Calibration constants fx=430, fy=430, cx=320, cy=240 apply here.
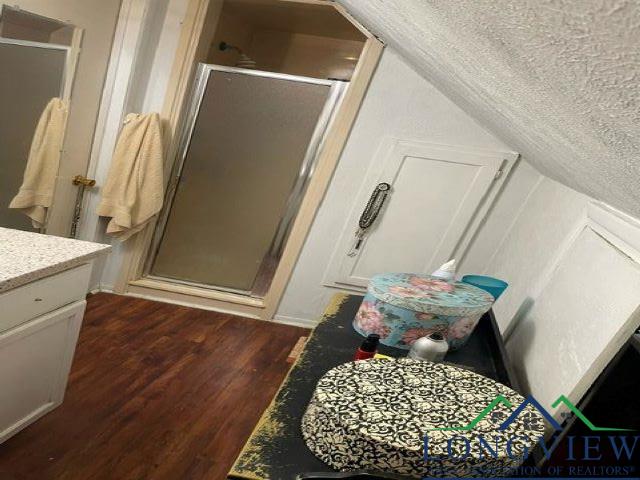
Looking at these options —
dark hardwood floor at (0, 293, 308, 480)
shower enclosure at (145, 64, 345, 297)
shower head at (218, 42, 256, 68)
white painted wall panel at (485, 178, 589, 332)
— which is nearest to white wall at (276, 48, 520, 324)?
shower enclosure at (145, 64, 345, 297)

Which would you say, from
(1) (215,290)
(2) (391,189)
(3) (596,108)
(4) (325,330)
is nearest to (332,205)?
(2) (391,189)

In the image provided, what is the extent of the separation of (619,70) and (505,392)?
76 cm

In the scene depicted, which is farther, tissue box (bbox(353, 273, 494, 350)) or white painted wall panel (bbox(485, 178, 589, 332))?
white painted wall panel (bbox(485, 178, 589, 332))

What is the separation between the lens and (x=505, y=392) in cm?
87

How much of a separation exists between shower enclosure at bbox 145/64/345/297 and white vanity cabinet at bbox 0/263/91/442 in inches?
54.6

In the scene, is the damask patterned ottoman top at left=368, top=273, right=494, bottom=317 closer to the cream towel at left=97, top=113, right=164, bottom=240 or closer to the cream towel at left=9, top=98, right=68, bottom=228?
the cream towel at left=97, top=113, right=164, bottom=240

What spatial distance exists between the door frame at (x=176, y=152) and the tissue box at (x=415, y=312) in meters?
1.52

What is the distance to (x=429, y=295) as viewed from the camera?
122cm

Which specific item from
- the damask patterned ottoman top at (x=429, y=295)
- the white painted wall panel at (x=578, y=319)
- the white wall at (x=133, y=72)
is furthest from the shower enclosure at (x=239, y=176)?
the white painted wall panel at (x=578, y=319)

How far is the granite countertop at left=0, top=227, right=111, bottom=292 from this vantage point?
1252 mm

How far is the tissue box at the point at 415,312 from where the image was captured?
117 cm

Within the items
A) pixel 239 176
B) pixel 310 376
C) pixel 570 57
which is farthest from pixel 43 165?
pixel 570 57

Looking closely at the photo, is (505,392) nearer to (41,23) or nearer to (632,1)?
(632,1)
